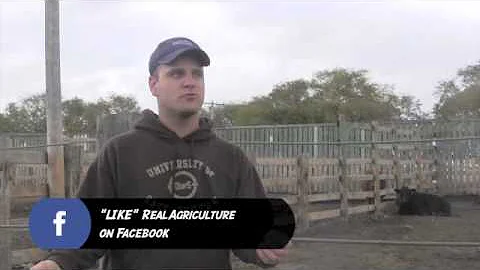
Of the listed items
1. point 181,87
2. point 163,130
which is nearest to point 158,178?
point 163,130

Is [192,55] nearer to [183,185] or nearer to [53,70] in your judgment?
[183,185]

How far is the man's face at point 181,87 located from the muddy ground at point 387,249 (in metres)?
4.79

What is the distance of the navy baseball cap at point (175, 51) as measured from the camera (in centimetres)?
200

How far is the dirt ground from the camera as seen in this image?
6.88 metres

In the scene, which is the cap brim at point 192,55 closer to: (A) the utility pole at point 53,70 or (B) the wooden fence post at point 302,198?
(A) the utility pole at point 53,70

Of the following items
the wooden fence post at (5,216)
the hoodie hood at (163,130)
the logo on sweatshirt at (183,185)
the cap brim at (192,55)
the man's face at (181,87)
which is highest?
the cap brim at (192,55)

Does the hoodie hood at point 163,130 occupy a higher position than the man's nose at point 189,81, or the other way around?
the man's nose at point 189,81

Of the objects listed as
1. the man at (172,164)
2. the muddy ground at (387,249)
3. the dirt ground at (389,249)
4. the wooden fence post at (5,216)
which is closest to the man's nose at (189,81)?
the man at (172,164)

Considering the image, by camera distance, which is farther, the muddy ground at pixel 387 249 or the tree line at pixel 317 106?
the tree line at pixel 317 106

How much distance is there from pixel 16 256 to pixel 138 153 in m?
4.04

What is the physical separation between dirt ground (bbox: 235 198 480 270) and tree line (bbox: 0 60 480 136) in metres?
25.2

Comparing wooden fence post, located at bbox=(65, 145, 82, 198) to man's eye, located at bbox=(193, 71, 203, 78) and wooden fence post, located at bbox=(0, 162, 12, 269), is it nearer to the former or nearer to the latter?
wooden fence post, located at bbox=(0, 162, 12, 269)

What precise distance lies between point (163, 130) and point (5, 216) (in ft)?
12.6

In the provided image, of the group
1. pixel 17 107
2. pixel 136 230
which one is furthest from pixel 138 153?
pixel 17 107
